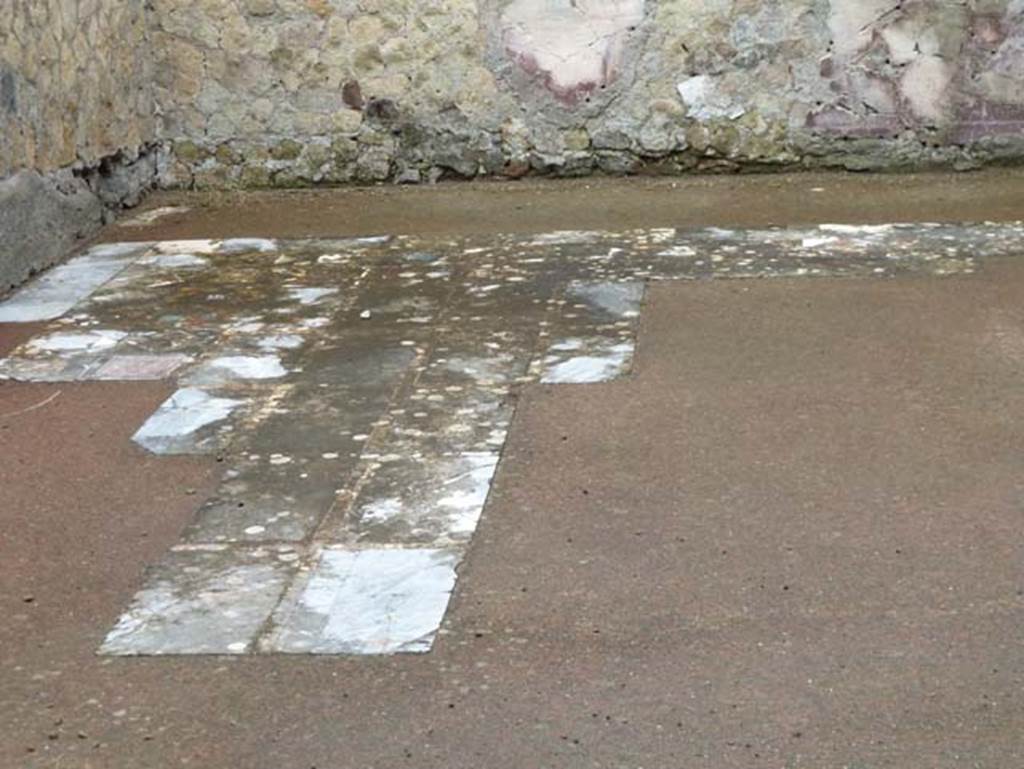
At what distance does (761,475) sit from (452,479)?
772mm

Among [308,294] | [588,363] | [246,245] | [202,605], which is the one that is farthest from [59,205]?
[202,605]

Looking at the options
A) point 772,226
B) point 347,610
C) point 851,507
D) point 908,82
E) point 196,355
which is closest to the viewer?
point 347,610

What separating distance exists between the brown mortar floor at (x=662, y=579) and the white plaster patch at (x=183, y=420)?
0.26 ft

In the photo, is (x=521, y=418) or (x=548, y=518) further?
(x=521, y=418)

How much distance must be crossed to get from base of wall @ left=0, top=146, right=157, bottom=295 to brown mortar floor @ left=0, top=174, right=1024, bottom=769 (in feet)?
2.98

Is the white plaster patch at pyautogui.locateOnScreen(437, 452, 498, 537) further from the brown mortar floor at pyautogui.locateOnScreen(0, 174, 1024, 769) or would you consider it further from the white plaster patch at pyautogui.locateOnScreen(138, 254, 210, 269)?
the white plaster patch at pyautogui.locateOnScreen(138, 254, 210, 269)

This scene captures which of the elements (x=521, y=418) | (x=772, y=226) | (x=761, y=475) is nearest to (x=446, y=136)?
(x=772, y=226)

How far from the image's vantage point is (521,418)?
16.6 feet

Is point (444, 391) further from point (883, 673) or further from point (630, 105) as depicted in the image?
point (630, 105)

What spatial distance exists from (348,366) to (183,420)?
25.1 inches

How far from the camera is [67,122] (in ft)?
23.9

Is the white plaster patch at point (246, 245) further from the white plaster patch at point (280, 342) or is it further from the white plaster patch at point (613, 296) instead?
the white plaster patch at point (613, 296)

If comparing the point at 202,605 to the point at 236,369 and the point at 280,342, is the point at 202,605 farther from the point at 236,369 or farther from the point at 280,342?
the point at 280,342

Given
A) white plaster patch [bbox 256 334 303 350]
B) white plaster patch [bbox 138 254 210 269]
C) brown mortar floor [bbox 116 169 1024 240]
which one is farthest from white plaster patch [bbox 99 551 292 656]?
brown mortar floor [bbox 116 169 1024 240]
